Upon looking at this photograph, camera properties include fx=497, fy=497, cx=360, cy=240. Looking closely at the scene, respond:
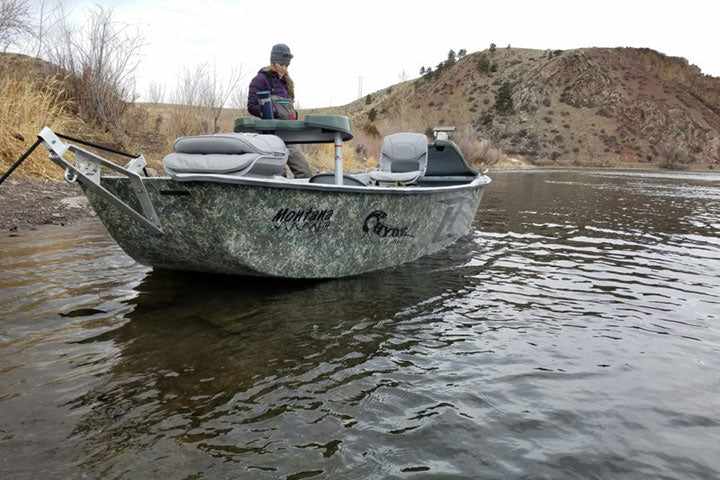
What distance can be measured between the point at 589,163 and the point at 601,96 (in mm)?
20279

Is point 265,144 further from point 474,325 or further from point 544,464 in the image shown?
Result: point 544,464

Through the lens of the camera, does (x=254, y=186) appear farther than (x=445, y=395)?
Yes

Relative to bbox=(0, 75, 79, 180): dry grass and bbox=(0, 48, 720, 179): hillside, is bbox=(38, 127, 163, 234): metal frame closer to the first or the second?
bbox=(0, 75, 79, 180): dry grass

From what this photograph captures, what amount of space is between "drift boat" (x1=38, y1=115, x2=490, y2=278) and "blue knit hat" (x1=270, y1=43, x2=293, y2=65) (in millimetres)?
1190

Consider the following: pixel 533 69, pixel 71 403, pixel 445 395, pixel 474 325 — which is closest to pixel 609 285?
pixel 474 325

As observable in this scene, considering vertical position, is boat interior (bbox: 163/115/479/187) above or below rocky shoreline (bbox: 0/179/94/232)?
above

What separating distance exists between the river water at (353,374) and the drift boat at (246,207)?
1.09ft

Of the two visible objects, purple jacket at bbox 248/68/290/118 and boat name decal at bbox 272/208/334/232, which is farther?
purple jacket at bbox 248/68/290/118

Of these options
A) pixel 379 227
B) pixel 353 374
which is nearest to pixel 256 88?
pixel 379 227

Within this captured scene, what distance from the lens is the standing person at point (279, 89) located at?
205 inches

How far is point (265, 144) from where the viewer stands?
3777 millimetres

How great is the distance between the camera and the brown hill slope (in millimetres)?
53625

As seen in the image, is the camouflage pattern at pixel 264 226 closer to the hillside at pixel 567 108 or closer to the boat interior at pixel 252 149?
the boat interior at pixel 252 149

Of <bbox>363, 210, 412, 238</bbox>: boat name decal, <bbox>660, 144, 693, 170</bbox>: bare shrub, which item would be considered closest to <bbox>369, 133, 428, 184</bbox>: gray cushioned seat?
<bbox>363, 210, 412, 238</bbox>: boat name decal
